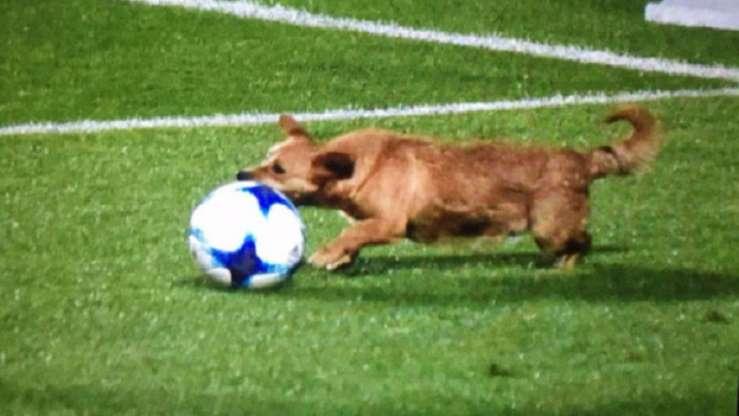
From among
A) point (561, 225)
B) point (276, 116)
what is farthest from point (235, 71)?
point (561, 225)

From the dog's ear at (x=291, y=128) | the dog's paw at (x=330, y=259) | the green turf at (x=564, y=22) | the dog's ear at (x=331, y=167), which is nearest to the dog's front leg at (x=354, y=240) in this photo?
the dog's paw at (x=330, y=259)

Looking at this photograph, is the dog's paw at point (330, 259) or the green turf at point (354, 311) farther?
the dog's paw at point (330, 259)

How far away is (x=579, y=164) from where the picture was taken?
160 inches

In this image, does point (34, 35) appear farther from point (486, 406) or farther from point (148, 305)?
point (486, 406)

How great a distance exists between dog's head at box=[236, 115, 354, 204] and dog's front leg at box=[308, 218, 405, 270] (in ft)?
0.35

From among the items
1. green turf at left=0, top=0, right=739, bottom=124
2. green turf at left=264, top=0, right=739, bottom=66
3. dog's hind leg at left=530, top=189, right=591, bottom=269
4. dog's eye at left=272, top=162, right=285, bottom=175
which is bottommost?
green turf at left=0, top=0, right=739, bottom=124

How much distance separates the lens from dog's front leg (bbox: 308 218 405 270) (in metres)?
3.99

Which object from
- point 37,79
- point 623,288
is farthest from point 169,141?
point 623,288

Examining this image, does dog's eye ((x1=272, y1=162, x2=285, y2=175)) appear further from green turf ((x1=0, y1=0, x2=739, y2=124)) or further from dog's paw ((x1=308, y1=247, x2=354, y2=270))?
green turf ((x1=0, y1=0, x2=739, y2=124))

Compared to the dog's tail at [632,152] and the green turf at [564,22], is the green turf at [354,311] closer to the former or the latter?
the dog's tail at [632,152]

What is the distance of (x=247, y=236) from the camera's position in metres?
3.80

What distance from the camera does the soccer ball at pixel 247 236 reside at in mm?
3809

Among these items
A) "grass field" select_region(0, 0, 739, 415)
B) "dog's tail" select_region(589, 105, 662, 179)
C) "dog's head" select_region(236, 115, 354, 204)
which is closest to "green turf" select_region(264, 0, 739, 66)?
"grass field" select_region(0, 0, 739, 415)

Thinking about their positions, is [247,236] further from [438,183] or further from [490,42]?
[490,42]
